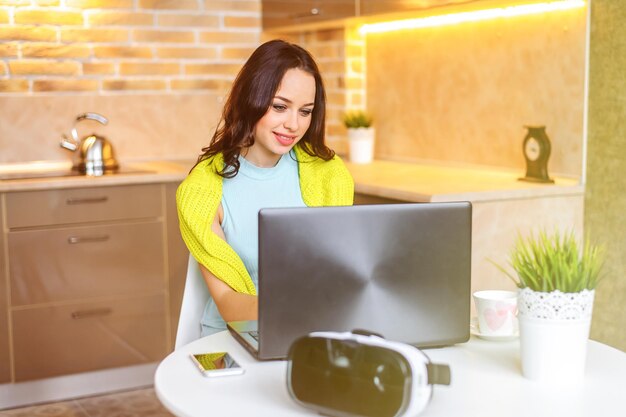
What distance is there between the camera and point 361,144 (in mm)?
4031

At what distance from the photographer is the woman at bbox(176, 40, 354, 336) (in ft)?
6.61

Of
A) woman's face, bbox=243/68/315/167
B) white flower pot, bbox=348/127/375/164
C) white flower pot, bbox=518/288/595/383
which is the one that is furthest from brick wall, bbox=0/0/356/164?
white flower pot, bbox=518/288/595/383

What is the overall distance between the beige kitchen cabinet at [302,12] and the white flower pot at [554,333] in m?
2.38

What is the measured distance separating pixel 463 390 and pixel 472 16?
92.7 inches

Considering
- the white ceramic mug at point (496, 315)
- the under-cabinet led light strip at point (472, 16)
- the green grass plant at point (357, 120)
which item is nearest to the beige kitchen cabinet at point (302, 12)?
the under-cabinet led light strip at point (472, 16)

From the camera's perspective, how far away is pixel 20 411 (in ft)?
11.3

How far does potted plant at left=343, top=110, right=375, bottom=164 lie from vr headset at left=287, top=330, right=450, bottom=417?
2729 mm

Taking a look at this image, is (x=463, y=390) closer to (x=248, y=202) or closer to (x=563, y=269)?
(x=563, y=269)

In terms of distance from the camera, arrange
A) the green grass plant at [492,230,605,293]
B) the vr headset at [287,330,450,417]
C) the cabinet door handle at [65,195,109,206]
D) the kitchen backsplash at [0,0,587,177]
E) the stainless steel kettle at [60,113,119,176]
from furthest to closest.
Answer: the stainless steel kettle at [60,113,119,176]
the cabinet door handle at [65,195,109,206]
the kitchen backsplash at [0,0,587,177]
the green grass plant at [492,230,605,293]
the vr headset at [287,330,450,417]

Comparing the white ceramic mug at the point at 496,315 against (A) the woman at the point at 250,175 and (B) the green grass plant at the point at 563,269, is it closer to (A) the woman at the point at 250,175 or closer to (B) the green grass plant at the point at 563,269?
(B) the green grass plant at the point at 563,269

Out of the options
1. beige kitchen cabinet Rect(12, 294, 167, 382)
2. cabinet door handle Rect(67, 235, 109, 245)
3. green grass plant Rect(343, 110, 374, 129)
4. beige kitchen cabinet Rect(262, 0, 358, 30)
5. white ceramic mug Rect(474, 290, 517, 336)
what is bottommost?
beige kitchen cabinet Rect(12, 294, 167, 382)

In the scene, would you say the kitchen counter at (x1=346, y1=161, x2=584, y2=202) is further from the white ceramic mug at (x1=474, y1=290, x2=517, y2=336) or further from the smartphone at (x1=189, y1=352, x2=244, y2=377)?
the smartphone at (x1=189, y1=352, x2=244, y2=377)

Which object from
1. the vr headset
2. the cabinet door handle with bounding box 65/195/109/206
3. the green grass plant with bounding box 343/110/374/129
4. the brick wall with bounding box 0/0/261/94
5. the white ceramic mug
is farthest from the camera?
the green grass plant with bounding box 343/110/374/129

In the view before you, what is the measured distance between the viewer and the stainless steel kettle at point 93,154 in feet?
12.5
